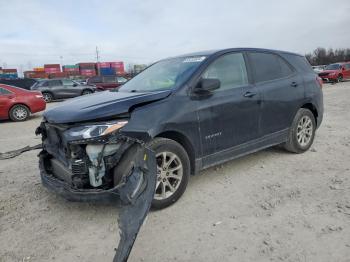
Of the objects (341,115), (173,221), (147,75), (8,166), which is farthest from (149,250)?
(341,115)

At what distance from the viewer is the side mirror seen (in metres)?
3.80

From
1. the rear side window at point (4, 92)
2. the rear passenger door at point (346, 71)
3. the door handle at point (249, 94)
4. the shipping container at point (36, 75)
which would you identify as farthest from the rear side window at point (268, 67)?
the shipping container at point (36, 75)

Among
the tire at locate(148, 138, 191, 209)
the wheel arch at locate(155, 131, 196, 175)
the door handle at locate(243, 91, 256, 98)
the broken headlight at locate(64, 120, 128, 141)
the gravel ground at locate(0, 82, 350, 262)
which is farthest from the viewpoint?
the door handle at locate(243, 91, 256, 98)

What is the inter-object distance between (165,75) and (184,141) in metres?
1.09

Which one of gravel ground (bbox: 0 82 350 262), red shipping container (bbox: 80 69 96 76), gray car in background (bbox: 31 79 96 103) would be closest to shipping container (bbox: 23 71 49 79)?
red shipping container (bbox: 80 69 96 76)

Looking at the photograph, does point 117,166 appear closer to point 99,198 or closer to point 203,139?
point 99,198

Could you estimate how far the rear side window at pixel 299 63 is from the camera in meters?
5.39

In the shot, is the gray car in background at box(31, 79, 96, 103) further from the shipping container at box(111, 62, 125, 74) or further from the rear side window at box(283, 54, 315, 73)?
the shipping container at box(111, 62, 125, 74)

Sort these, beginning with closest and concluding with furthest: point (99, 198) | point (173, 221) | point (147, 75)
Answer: point (99, 198) → point (173, 221) → point (147, 75)

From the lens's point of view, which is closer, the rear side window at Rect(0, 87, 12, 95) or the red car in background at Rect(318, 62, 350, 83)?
the rear side window at Rect(0, 87, 12, 95)

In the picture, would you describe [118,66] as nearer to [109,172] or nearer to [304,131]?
[304,131]

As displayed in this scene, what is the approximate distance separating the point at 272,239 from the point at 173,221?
100cm

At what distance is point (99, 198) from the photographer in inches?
122

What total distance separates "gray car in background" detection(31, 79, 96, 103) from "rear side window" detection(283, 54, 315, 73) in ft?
56.2
